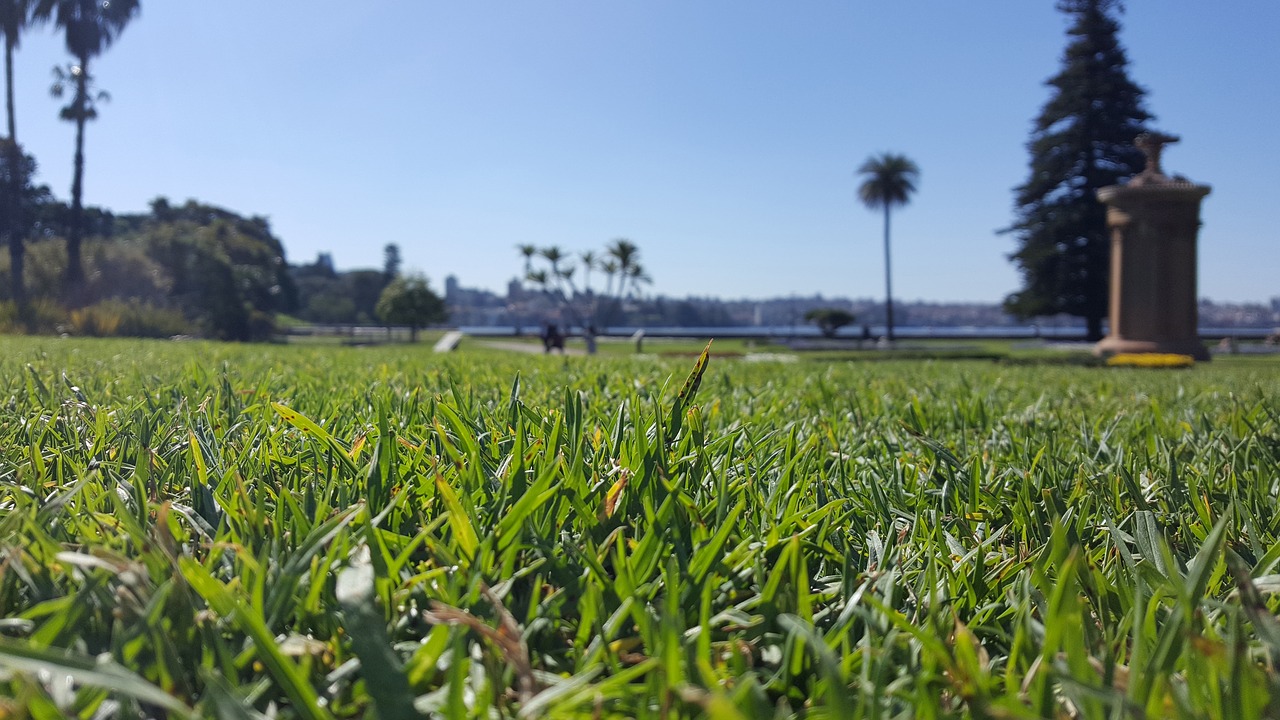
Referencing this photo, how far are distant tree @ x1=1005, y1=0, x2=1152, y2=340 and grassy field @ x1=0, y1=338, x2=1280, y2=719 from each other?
5093cm

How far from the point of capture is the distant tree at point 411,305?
203 ft

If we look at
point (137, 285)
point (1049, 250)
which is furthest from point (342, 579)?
point (1049, 250)

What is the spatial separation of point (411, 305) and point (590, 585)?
2524 inches

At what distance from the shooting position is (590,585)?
3.11ft

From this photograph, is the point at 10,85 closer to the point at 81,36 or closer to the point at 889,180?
the point at 81,36

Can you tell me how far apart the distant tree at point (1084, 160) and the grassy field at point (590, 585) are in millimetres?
50929

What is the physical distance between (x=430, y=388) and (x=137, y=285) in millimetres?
42925

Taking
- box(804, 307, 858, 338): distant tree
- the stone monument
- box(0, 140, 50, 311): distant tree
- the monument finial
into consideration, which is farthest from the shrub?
box(804, 307, 858, 338): distant tree

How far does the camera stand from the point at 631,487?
1.31 meters

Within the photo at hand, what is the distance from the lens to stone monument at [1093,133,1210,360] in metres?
22.3

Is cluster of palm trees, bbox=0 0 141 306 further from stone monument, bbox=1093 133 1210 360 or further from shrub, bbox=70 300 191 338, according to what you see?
stone monument, bbox=1093 133 1210 360

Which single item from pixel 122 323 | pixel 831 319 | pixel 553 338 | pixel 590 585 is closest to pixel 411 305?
pixel 831 319

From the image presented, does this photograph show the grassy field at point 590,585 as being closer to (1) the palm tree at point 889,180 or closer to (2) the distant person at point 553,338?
(2) the distant person at point 553,338

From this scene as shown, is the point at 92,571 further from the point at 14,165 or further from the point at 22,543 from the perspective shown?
the point at 14,165
